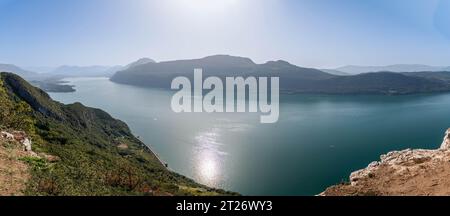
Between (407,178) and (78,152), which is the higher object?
(407,178)

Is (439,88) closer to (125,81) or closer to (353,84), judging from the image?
(353,84)

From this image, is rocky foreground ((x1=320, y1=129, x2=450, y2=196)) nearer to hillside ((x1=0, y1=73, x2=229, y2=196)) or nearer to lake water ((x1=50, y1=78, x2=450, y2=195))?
hillside ((x1=0, y1=73, x2=229, y2=196))

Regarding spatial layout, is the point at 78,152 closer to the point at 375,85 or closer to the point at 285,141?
the point at 285,141

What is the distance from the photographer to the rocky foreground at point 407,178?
798cm

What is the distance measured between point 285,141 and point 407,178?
41904 millimetres

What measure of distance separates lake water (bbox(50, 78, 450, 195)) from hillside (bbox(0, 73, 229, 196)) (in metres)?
4.11

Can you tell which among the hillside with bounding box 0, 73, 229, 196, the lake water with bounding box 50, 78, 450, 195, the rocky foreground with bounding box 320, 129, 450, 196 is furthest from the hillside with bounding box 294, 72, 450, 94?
the rocky foreground with bounding box 320, 129, 450, 196

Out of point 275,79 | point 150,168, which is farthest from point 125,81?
point 150,168

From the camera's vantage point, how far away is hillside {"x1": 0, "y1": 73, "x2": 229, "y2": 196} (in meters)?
8.55

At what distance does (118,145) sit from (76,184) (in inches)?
1823

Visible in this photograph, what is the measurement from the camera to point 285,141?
50.6 meters

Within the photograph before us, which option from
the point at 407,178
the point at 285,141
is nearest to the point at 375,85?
the point at 285,141

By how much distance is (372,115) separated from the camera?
73.1 metres

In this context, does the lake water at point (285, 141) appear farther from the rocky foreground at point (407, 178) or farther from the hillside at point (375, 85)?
the hillside at point (375, 85)
